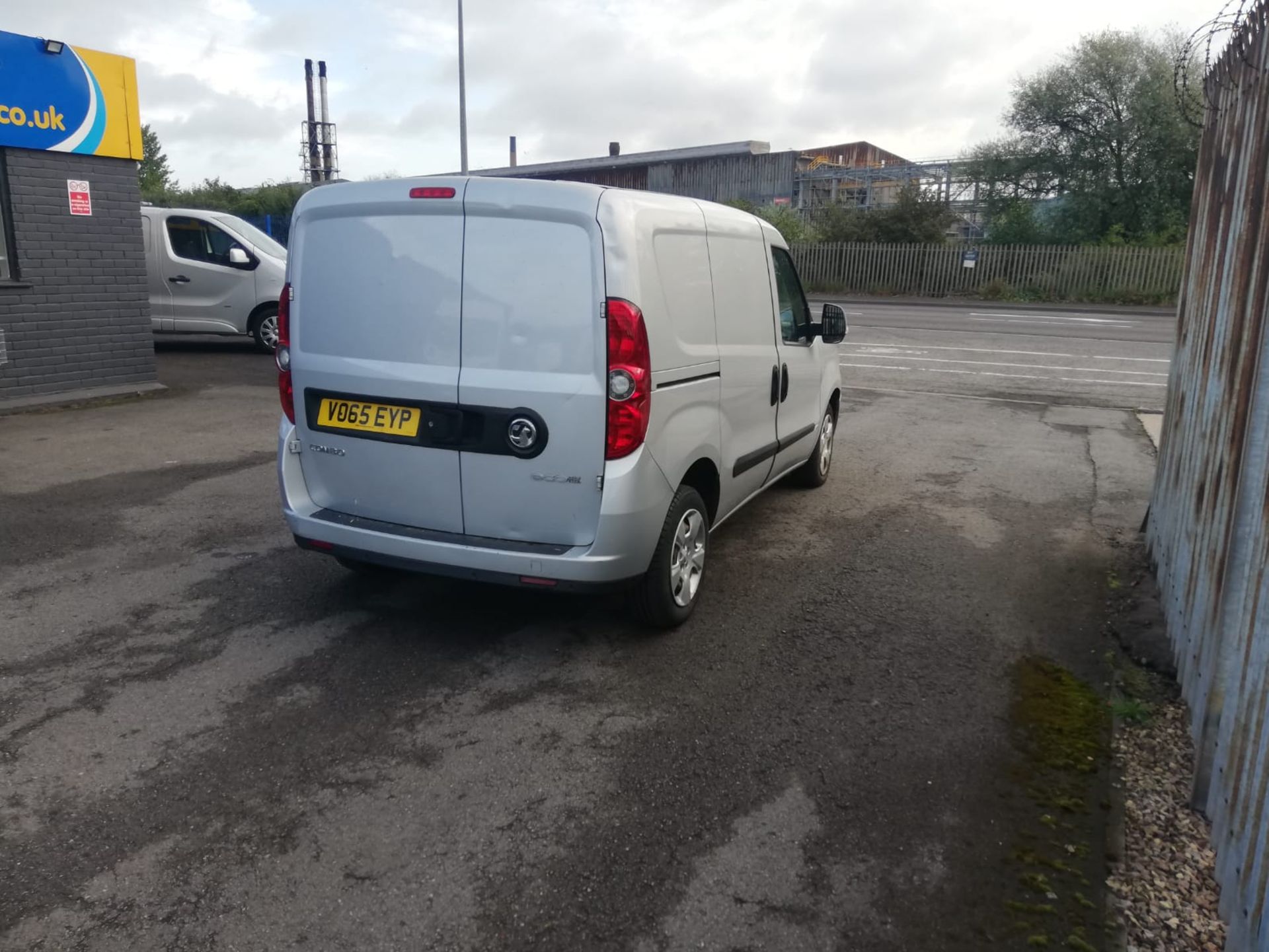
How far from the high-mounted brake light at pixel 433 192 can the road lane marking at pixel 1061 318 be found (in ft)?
73.7

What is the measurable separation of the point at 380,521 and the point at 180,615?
3.85ft

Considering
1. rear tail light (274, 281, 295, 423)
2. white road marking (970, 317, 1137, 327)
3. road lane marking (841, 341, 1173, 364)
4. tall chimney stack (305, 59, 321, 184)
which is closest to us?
rear tail light (274, 281, 295, 423)

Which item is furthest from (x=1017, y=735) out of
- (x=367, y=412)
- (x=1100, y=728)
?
(x=367, y=412)

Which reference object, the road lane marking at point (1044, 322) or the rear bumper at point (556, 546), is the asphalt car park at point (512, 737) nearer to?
the rear bumper at point (556, 546)

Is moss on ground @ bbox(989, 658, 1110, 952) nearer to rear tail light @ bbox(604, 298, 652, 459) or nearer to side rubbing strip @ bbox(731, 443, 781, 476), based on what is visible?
side rubbing strip @ bbox(731, 443, 781, 476)

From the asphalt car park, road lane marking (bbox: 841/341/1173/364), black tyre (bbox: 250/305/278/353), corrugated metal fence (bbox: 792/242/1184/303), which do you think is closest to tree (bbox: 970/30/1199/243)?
corrugated metal fence (bbox: 792/242/1184/303)

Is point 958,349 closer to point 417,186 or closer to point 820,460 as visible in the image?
point 820,460

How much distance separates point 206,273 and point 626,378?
12.0m

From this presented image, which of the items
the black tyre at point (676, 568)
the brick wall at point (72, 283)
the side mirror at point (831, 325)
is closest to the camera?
the black tyre at point (676, 568)

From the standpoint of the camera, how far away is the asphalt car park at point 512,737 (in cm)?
286

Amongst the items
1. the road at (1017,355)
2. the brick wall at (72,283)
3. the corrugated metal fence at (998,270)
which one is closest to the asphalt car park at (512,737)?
the brick wall at (72,283)

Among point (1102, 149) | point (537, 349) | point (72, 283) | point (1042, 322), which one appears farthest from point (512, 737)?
point (1102, 149)

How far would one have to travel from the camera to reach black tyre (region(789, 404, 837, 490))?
7445 mm

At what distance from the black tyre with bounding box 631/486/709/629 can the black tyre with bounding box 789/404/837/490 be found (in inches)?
99.5
